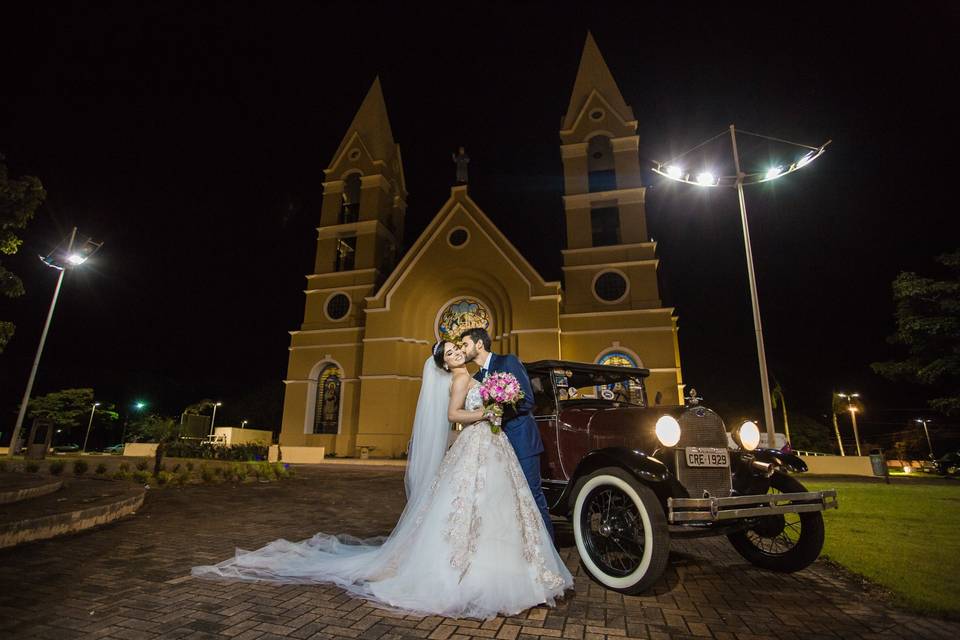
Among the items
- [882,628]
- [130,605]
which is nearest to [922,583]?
[882,628]

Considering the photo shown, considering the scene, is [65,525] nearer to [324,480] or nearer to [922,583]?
[324,480]

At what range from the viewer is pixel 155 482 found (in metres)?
10.0

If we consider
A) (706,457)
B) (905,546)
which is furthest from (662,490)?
(905,546)

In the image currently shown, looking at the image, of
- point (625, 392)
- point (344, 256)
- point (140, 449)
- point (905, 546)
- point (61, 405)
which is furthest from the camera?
point (61, 405)

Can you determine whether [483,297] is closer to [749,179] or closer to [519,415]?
[749,179]

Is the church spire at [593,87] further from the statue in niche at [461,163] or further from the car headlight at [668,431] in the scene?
the car headlight at [668,431]

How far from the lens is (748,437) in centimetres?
473

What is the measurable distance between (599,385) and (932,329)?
14380mm

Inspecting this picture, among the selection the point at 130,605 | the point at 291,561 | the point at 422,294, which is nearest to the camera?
the point at 130,605

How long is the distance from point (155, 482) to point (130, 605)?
28.3 ft

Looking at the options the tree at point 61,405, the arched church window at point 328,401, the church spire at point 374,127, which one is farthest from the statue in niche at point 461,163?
the tree at point 61,405

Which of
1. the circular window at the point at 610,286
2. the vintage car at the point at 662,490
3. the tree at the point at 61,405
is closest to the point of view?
the vintage car at the point at 662,490

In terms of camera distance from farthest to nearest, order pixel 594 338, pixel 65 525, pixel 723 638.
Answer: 1. pixel 594 338
2. pixel 65 525
3. pixel 723 638

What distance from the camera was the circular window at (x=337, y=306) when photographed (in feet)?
89.6
